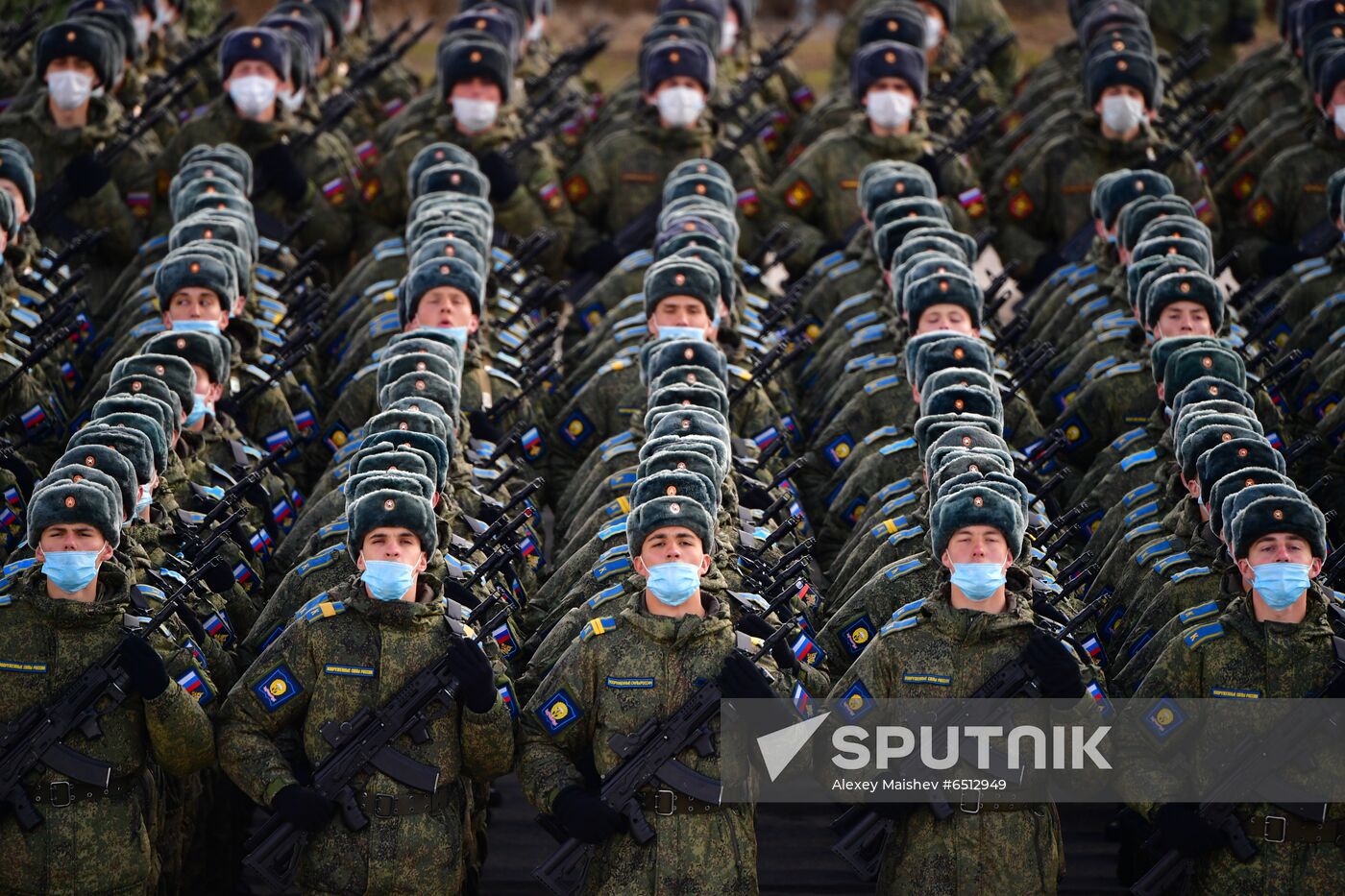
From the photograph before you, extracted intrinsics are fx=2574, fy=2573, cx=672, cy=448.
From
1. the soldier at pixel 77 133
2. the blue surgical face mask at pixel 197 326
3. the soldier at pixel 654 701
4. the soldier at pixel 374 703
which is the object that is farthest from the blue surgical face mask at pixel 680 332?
the soldier at pixel 77 133

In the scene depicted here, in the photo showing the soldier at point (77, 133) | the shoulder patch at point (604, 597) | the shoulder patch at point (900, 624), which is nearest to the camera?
the shoulder patch at point (900, 624)

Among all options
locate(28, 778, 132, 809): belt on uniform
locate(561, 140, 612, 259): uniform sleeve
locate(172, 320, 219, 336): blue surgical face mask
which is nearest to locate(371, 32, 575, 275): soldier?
locate(561, 140, 612, 259): uniform sleeve

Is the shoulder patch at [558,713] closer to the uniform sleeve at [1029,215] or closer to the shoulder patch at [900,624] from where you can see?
the shoulder patch at [900,624]

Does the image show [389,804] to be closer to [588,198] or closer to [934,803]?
[934,803]

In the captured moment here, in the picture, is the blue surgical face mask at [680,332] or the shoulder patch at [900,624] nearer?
the shoulder patch at [900,624]

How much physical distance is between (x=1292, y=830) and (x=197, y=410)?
603 cm

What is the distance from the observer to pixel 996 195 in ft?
61.8

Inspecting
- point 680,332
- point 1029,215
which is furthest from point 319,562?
point 1029,215

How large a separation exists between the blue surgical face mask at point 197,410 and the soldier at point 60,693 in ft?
7.91

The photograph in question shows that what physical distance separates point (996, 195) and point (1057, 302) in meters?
2.27

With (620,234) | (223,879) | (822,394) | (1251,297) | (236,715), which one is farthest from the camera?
(620,234)

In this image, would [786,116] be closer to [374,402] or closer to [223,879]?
[374,402]

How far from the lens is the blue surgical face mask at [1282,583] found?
11000 mm

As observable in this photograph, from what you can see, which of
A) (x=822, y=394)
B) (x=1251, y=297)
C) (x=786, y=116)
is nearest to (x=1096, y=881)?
(x=822, y=394)
